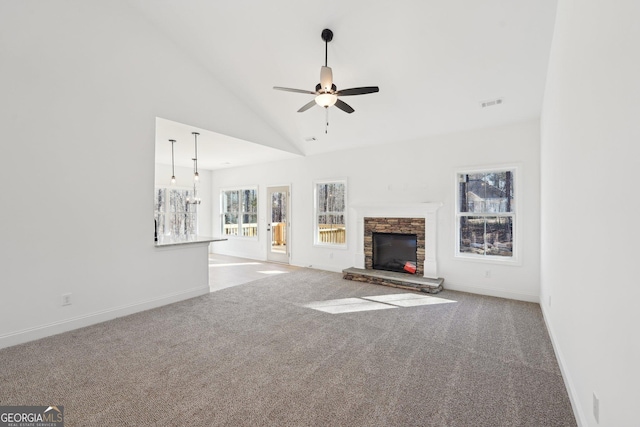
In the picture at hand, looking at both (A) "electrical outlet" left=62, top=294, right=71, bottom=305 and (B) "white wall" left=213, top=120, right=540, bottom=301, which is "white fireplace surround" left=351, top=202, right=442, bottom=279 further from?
(A) "electrical outlet" left=62, top=294, right=71, bottom=305

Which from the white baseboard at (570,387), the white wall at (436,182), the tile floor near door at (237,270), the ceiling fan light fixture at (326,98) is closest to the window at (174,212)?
the tile floor near door at (237,270)

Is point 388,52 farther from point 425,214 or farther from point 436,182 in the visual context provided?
point 425,214

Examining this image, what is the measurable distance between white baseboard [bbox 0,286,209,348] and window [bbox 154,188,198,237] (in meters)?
3.97

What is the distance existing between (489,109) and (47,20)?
563cm

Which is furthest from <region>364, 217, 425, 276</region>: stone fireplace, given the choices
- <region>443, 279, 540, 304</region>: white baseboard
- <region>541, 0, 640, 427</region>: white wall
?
<region>541, 0, 640, 427</region>: white wall

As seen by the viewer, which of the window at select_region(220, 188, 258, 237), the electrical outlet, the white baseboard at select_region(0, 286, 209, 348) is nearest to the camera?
the white baseboard at select_region(0, 286, 209, 348)

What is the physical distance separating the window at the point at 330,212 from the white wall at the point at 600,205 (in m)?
4.45

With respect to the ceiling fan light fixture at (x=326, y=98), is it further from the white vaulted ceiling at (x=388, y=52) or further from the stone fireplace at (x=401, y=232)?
the stone fireplace at (x=401, y=232)

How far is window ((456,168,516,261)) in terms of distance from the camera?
482 cm

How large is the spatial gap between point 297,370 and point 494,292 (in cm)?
378

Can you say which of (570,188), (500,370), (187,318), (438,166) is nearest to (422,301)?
(500,370)

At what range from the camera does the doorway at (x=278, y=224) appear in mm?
7723

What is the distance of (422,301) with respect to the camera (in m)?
4.48

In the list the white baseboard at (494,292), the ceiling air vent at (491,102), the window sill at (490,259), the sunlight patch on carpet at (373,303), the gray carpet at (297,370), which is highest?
the ceiling air vent at (491,102)
